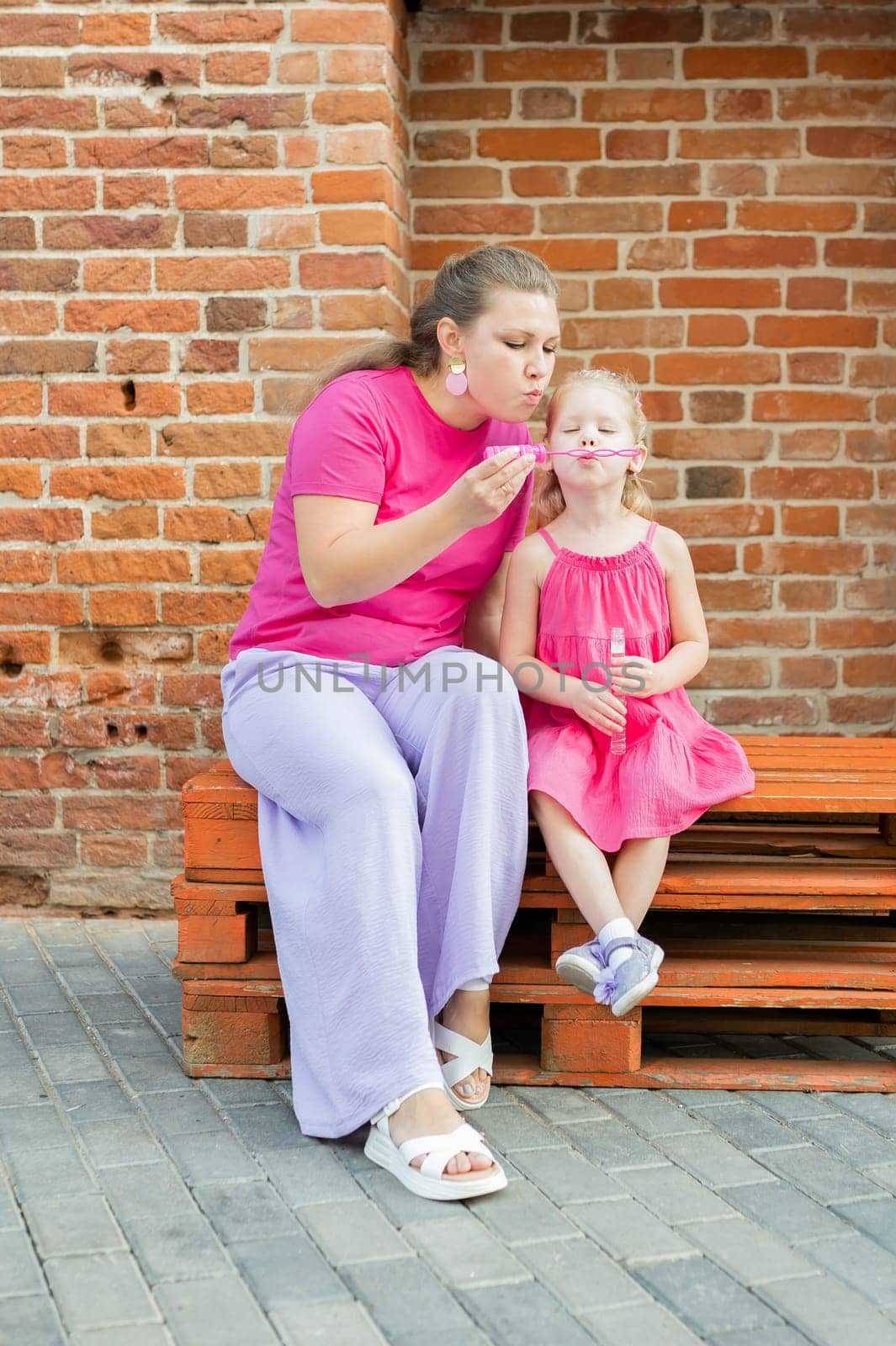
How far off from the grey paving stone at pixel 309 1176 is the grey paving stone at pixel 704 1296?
402 millimetres

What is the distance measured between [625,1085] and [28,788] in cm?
182

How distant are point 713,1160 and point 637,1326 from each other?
545 mm

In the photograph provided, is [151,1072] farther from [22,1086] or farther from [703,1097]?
[703,1097]

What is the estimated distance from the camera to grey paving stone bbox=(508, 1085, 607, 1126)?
233 cm

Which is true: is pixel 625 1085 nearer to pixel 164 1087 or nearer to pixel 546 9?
pixel 164 1087

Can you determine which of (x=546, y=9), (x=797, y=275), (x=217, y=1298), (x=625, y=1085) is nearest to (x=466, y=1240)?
(x=217, y=1298)

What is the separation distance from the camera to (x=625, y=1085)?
8.14ft

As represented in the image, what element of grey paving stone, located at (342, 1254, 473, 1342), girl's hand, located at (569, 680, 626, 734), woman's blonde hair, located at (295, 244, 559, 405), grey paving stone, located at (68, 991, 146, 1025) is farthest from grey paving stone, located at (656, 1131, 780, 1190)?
woman's blonde hair, located at (295, 244, 559, 405)

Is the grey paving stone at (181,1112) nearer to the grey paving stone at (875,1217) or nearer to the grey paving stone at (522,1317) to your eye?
the grey paving stone at (522,1317)

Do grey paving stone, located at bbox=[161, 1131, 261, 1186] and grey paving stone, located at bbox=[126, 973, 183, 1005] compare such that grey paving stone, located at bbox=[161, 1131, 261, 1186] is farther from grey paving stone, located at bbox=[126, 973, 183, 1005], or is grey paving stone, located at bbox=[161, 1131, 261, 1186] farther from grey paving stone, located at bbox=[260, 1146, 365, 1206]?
grey paving stone, located at bbox=[126, 973, 183, 1005]

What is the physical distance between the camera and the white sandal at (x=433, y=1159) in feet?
6.53

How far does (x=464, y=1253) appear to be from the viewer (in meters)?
1.82

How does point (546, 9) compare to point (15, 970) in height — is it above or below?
above

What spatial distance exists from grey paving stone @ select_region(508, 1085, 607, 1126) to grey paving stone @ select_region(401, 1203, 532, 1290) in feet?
1.37
